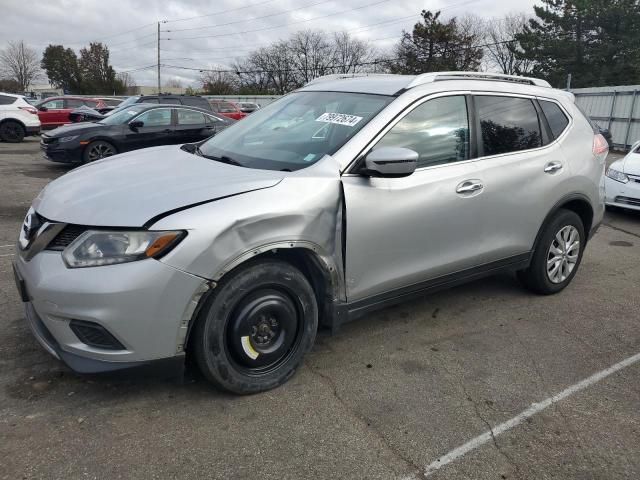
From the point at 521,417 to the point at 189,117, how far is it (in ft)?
35.0

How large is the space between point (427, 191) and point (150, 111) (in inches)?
376

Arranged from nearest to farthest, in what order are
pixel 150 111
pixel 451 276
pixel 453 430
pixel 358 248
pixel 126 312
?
pixel 126 312, pixel 453 430, pixel 358 248, pixel 451 276, pixel 150 111

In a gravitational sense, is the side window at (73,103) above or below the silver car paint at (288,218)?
above

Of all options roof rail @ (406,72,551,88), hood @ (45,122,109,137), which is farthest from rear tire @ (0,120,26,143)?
roof rail @ (406,72,551,88)

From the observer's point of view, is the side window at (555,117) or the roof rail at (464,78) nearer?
the roof rail at (464,78)

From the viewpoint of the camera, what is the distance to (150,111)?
1145 centimetres

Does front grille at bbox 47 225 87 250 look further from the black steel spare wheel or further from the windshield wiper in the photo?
the black steel spare wheel

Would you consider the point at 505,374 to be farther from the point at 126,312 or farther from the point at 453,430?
the point at 126,312

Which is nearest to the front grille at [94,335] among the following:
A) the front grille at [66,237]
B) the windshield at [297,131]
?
the front grille at [66,237]

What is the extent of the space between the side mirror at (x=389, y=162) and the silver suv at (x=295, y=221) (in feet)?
0.04

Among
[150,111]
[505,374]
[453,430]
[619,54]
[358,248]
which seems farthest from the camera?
[619,54]

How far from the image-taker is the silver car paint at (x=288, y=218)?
247 centimetres

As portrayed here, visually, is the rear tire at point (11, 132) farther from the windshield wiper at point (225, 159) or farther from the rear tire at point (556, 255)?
the rear tire at point (556, 255)

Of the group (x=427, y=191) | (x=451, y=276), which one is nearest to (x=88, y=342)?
(x=427, y=191)
